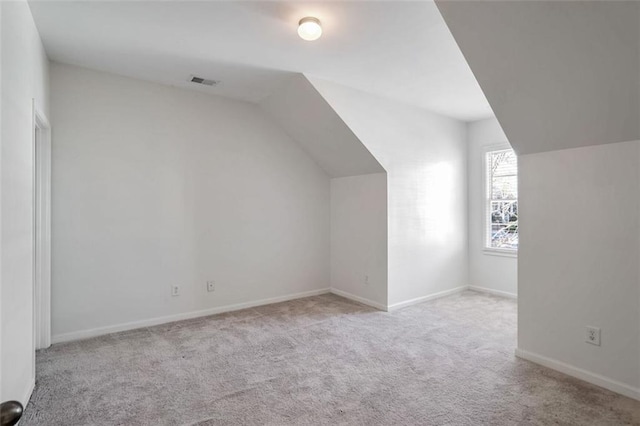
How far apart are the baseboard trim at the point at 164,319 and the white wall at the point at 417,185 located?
4.70 ft

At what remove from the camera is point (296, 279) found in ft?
15.1

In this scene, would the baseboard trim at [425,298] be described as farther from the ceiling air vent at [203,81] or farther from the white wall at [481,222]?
the ceiling air vent at [203,81]

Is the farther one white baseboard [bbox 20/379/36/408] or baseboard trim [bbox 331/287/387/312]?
baseboard trim [bbox 331/287/387/312]

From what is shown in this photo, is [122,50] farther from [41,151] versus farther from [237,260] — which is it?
[237,260]

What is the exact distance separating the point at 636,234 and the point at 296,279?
3518mm

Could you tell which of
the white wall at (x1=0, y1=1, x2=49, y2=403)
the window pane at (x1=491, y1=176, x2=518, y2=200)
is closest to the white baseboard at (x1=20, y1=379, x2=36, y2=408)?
the white wall at (x1=0, y1=1, x2=49, y2=403)

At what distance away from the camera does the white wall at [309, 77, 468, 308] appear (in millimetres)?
3898

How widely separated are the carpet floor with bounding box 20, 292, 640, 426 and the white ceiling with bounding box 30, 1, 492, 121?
8.45 feet

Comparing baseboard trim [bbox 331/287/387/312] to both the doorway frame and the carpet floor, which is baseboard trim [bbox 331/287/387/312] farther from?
the doorway frame

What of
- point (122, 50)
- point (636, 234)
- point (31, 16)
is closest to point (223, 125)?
point (122, 50)

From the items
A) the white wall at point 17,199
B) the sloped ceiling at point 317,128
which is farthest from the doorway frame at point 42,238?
the sloped ceiling at point 317,128

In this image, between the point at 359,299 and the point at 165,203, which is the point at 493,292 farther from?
the point at 165,203

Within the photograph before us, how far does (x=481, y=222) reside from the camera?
492cm

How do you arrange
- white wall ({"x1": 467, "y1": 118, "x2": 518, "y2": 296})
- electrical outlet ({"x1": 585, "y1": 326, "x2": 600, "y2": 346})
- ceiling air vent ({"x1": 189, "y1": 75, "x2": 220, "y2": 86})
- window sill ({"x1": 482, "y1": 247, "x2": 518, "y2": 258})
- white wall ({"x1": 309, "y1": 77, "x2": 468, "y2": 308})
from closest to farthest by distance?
1. electrical outlet ({"x1": 585, "y1": 326, "x2": 600, "y2": 346})
2. ceiling air vent ({"x1": 189, "y1": 75, "x2": 220, "y2": 86})
3. white wall ({"x1": 309, "y1": 77, "x2": 468, "y2": 308})
4. window sill ({"x1": 482, "y1": 247, "x2": 518, "y2": 258})
5. white wall ({"x1": 467, "y1": 118, "x2": 518, "y2": 296})
